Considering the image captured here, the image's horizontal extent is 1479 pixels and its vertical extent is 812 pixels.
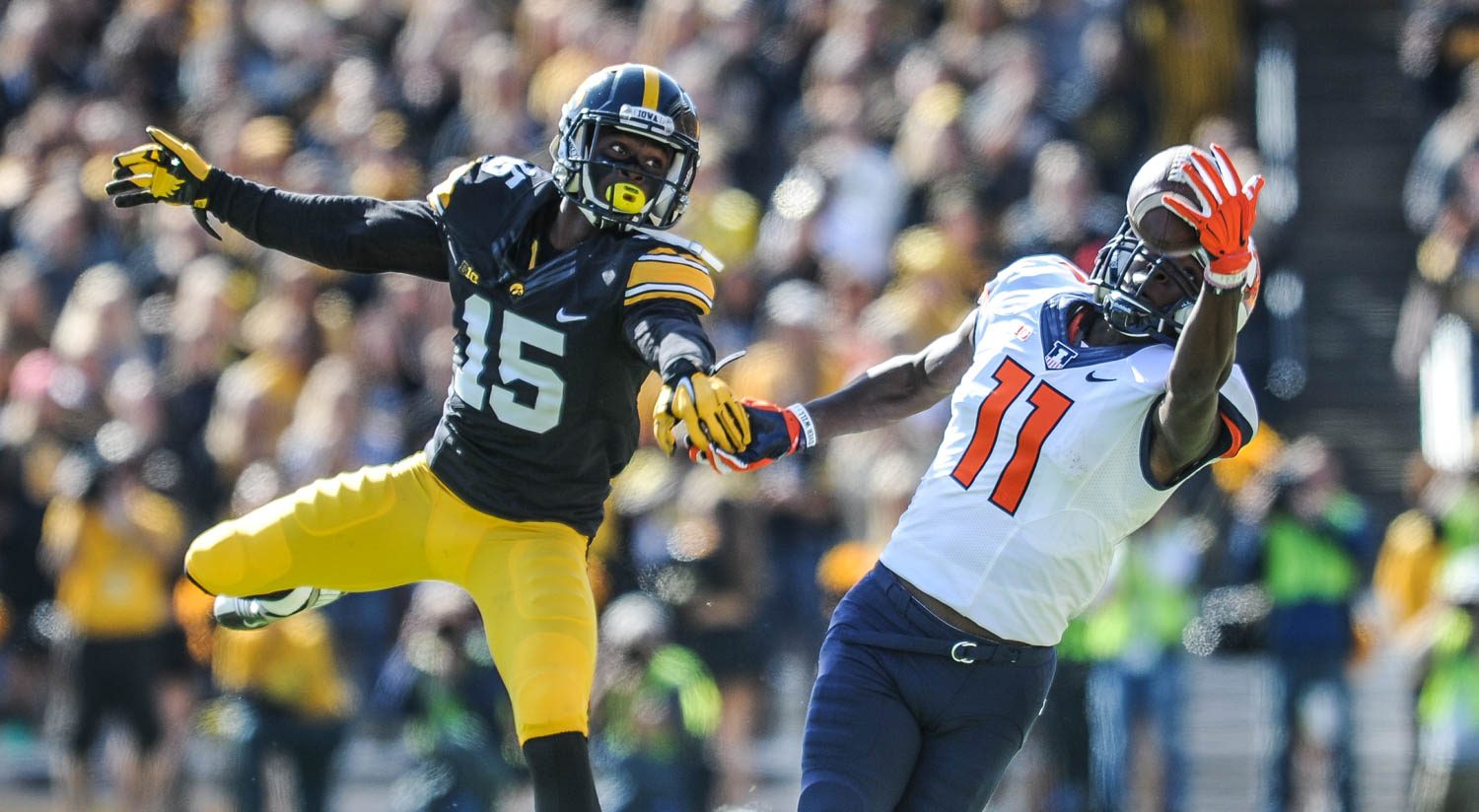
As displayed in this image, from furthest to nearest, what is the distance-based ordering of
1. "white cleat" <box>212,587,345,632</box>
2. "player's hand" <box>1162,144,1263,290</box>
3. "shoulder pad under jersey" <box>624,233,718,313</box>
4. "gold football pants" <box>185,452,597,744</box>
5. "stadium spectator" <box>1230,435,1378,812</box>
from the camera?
"stadium spectator" <box>1230,435,1378,812</box>, "white cleat" <box>212,587,345,632</box>, "gold football pants" <box>185,452,597,744</box>, "shoulder pad under jersey" <box>624,233,718,313</box>, "player's hand" <box>1162,144,1263,290</box>

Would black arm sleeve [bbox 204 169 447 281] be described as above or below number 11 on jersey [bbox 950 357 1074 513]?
above

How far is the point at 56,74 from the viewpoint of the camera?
13.0m

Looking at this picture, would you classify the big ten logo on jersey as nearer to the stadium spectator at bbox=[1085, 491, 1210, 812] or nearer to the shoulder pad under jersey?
the shoulder pad under jersey

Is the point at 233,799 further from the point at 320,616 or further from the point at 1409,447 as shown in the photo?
the point at 1409,447

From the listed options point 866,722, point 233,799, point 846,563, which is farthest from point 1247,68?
point 866,722

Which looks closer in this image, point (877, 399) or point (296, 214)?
point (877, 399)

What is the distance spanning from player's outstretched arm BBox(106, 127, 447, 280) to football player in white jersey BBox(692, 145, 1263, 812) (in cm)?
115

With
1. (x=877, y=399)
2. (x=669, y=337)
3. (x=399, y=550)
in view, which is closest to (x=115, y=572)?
(x=399, y=550)

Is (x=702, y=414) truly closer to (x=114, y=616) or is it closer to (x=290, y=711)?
(x=290, y=711)

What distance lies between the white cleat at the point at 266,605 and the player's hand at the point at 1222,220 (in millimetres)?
2641

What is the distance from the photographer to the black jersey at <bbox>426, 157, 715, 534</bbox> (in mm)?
5207

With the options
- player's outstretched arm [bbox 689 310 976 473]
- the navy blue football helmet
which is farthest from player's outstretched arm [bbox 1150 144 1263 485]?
player's outstretched arm [bbox 689 310 976 473]

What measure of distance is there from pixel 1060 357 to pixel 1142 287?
262 mm

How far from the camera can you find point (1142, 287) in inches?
188
